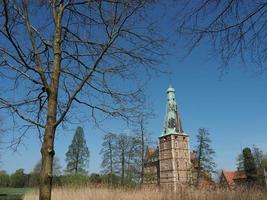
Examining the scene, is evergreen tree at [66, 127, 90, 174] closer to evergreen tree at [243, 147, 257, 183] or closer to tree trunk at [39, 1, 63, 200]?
evergreen tree at [243, 147, 257, 183]

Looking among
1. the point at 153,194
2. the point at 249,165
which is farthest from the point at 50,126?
the point at 249,165

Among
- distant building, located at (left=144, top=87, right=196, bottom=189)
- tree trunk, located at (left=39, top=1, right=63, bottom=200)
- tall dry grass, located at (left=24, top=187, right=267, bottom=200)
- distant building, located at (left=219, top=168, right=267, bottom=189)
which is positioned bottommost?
tall dry grass, located at (left=24, top=187, right=267, bottom=200)

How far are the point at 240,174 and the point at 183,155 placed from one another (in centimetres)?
4486

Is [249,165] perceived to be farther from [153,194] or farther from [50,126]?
[50,126]

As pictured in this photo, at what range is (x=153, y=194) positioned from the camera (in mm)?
8992

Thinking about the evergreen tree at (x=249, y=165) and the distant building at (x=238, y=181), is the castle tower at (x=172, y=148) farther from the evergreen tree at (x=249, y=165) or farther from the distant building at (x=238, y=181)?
the evergreen tree at (x=249, y=165)

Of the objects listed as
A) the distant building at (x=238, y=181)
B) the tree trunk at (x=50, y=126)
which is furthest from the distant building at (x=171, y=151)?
the tree trunk at (x=50, y=126)

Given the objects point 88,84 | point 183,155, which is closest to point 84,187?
point 88,84

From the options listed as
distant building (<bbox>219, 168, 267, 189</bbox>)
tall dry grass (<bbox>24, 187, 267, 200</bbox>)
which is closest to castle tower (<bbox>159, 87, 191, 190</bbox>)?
distant building (<bbox>219, 168, 267, 189</bbox>)

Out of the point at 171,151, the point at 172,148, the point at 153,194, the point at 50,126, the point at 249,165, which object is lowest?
the point at 153,194

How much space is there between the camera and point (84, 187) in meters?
11.0

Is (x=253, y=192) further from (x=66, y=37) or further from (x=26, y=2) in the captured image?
(x=26, y=2)

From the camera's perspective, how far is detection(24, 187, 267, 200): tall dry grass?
25.3ft

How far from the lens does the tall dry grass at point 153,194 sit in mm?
7707
